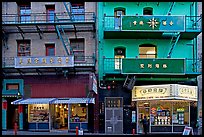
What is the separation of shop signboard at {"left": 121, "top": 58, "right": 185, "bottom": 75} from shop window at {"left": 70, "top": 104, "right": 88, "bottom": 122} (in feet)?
13.2

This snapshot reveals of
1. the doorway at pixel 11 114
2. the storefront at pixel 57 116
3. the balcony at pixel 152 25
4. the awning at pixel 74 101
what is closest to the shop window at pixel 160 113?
the awning at pixel 74 101

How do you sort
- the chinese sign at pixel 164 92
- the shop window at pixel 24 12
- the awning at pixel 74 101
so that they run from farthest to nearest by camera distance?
the shop window at pixel 24 12 < the chinese sign at pixel 164 92 < the awning at pixel 74 101

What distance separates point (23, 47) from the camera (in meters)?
21.0

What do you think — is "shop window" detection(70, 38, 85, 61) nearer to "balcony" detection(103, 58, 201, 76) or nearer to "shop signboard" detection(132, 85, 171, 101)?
"balcony" detection(103, 58, 201, 76)

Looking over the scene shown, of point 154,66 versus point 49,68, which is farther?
point 49,68

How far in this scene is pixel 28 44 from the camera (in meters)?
21.0

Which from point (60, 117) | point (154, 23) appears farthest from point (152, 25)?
point (60, 117)

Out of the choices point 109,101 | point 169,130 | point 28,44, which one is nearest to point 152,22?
point 109,101

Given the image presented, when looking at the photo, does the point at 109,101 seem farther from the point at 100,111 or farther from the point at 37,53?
the point at 37,53

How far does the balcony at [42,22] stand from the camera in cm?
2003

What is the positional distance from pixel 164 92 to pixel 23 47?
10490 millimetres

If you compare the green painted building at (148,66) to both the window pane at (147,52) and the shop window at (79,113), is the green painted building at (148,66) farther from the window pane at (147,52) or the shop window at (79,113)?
the shop window at (79,113)

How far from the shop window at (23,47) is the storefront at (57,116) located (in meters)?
3.47

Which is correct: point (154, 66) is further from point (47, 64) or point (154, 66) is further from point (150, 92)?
point (47, 64)
